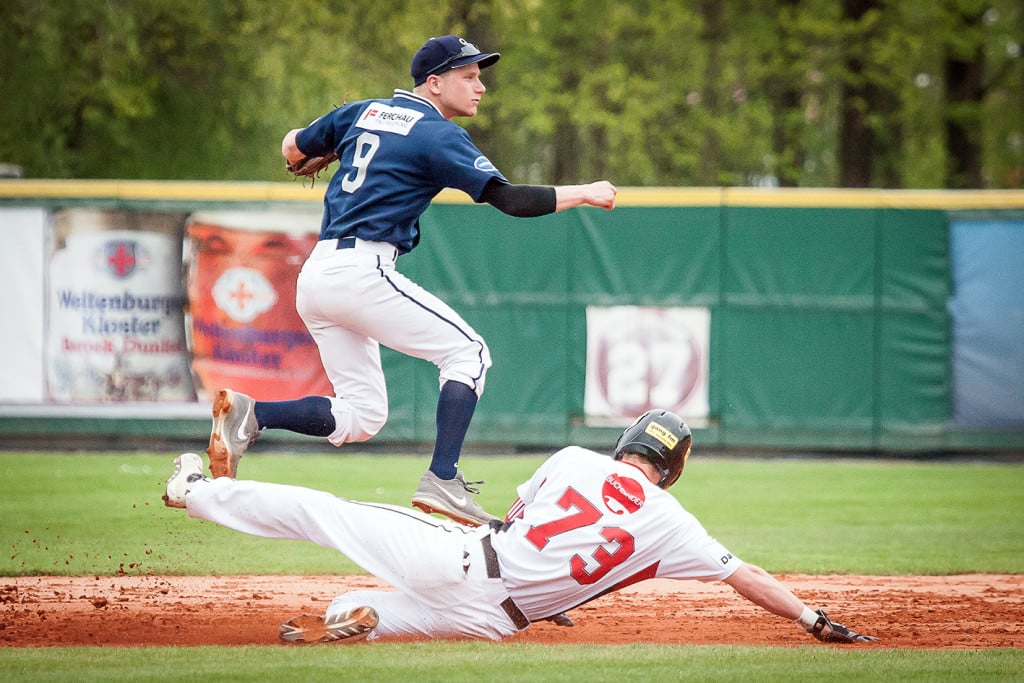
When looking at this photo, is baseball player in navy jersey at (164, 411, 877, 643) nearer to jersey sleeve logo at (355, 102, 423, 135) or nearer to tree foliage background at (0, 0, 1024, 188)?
jersey sleeve logo at (355, 102, 423, 135)

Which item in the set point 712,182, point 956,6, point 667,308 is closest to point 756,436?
point 667,308

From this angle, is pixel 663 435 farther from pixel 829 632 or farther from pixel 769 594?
Answer: pixel 829 632

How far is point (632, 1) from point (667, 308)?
1421 centimetres

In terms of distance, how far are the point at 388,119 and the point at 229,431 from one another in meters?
1.48

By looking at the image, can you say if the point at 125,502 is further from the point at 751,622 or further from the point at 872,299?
the point at 872,299

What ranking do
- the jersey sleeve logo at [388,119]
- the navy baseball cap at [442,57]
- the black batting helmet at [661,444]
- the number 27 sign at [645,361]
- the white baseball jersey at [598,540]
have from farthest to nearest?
the number 27 sign at [645,361]
the navy baseball cap at [442,57]
the jersey sleeve logo at [388,119]
the black batting helmet at [661,444]
the white baseball jersey at [598,540]

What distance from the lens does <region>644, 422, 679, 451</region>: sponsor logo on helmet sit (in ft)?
17.2

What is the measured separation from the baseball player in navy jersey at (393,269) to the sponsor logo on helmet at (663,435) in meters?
0.85

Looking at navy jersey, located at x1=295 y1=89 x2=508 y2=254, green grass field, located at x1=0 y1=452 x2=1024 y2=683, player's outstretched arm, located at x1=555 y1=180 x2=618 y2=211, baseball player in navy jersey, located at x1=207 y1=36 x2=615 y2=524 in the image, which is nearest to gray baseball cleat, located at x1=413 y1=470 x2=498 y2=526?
baseball player in navy jersey, located at x1=207 y1=36 x2=615 y2=524

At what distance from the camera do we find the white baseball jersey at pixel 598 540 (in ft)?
16.7

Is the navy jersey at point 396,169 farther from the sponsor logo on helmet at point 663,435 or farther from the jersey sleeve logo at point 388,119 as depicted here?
the sponsor logo on helmet at point 663,435

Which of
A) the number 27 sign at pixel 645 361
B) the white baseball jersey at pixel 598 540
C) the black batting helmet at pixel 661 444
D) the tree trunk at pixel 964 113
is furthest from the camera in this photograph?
the tree trunk at pixel 964 113

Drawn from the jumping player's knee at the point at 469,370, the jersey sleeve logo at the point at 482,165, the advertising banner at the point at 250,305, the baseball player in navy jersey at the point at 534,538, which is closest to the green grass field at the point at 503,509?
the baseball player in navy jersey at the point at 534,538

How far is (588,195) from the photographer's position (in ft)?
17.6
